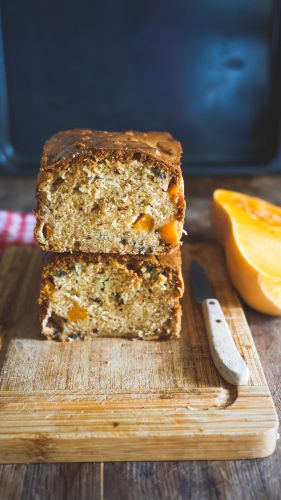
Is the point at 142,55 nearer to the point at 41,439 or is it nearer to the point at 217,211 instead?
the point at 217,211

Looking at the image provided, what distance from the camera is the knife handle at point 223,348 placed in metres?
1.98

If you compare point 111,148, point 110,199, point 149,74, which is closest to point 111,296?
point 110,199

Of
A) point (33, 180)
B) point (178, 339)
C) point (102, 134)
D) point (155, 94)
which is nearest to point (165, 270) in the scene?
point (178, 339)

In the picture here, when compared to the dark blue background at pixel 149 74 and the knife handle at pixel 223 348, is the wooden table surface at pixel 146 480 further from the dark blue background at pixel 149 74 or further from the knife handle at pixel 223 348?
the dark blue background at pixel 149 74

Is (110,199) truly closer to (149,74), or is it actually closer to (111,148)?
(111,148)

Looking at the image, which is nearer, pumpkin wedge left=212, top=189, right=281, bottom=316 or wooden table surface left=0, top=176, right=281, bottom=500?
wooden table surface left=0, top=176, right=281, bottom=500

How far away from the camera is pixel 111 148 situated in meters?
2.04

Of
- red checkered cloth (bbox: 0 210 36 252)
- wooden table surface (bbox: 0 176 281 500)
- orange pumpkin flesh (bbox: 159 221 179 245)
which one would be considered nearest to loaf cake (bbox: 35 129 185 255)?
orange pumpkin flesh (bbox: 159 221 179 245)

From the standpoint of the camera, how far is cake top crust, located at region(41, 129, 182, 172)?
203cm

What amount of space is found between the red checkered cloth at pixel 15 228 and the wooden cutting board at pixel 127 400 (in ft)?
2.54

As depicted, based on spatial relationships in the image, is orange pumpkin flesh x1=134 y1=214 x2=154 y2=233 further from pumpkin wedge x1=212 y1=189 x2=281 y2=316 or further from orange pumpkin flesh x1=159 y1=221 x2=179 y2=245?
pumpkin wedge x1=212 y1=189 x2=281 y2=316

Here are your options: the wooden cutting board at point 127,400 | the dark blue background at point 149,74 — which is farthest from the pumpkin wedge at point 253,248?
the dark blue background at point 149,74

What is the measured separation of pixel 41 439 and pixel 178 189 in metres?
0.91

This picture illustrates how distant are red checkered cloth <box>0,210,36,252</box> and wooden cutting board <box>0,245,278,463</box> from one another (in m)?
0.77
